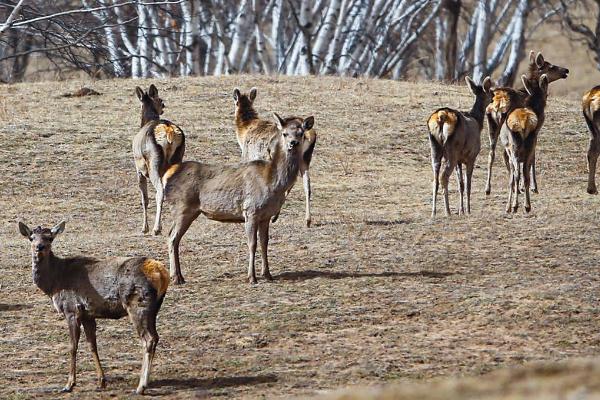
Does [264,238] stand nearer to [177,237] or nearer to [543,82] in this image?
[177,237]

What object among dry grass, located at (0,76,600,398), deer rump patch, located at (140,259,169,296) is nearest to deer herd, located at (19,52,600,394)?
deer rump patch, located at (140,259,169,296)

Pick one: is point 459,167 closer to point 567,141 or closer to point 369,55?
point 567,141

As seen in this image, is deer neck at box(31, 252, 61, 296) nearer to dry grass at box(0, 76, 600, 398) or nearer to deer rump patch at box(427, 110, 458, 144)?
dry grass at box(0, 76, 600, 398)

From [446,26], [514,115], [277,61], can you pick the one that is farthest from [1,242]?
[446,26]

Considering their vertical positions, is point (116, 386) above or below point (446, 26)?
below

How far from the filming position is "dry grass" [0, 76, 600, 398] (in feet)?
35.7

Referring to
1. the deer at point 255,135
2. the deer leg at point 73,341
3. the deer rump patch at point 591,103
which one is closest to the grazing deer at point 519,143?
the deer rump patch at point 591,103

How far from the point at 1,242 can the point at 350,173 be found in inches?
275

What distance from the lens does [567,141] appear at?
24453mm

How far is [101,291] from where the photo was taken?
10.1 meters

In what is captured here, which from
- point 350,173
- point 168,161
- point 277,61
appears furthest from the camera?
point 277,61

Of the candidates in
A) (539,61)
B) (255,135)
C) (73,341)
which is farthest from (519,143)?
(73,341)

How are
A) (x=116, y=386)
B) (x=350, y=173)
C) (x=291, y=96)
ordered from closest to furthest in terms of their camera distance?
(x=116, y=386) → (x=350, y=173) → (x=291, y=96)

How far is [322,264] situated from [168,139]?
9.16 feet
